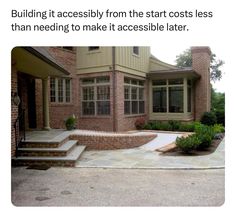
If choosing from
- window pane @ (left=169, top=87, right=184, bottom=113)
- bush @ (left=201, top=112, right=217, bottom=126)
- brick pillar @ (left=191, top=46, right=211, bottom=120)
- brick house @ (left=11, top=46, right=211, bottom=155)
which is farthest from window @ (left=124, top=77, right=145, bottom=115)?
bush @ (left=201, top=112, right=217, bottom=126)

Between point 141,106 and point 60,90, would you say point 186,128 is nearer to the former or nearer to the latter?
point 141,106

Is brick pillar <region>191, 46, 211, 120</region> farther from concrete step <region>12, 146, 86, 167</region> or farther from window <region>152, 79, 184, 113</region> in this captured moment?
concrete step <region>12, 146, 86, 167</region>

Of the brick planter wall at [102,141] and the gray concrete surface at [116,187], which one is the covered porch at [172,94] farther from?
the gray concrete surface at [116,187]

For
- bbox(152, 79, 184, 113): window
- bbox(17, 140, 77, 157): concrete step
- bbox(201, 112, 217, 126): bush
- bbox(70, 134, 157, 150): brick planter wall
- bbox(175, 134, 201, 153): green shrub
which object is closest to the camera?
bbox(17, 140, 77, 157): concrete step

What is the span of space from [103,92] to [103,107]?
2.20ft

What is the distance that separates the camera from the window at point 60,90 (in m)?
12.0

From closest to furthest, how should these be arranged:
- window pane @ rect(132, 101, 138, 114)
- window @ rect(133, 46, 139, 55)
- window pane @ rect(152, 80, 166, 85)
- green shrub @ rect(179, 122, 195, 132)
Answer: green shrub @ rect(179, 122, 195, 132)
window @ rect(133, 46, 139, 55)
window pane @ rect(132, 101, 138, 114)
window pane @ rect(152, 80, 166, 85)

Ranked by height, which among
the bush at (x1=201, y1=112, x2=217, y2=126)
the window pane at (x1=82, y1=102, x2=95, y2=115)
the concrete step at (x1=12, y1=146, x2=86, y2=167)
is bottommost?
the concrete step at (x1=12, y1=146, x2=86, y2=167)

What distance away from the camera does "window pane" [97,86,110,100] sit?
1173cm

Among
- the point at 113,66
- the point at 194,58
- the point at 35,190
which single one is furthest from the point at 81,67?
the point at 35,190

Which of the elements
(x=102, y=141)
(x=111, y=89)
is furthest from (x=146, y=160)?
(x=111, y=89)

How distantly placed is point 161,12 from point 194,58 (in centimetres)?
1061

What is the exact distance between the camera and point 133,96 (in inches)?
508

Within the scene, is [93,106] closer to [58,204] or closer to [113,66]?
[113,66]
